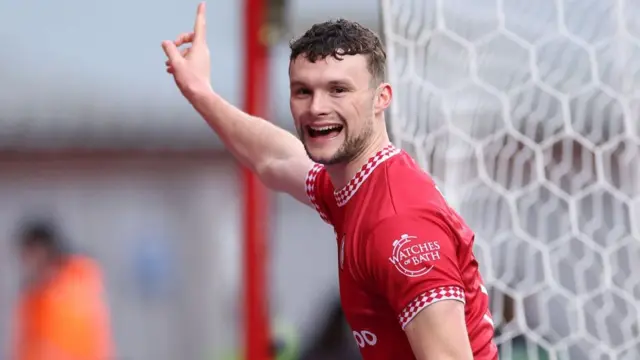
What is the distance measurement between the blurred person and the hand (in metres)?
3.25

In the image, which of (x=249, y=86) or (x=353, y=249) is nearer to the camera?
(x=353, y=249)

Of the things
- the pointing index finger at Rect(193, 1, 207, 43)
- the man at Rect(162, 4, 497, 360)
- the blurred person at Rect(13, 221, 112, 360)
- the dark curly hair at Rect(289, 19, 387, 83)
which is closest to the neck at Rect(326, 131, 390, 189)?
the man at Rect(162, 4, 497, 360)

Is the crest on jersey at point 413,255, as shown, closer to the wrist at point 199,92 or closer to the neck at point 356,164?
the neck at point 356,164

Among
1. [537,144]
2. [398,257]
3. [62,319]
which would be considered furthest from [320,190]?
[62,319]

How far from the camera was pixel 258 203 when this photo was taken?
297cm

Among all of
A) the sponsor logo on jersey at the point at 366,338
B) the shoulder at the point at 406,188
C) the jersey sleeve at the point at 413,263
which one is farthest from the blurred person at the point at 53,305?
the jersey sleeve at the point at 413,263

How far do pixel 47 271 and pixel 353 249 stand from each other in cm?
410

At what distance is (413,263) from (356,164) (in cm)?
34

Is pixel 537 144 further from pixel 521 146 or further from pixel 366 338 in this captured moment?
pixel 366 338

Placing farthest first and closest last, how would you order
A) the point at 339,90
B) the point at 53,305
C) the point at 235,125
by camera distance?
the point at 53,305
the point at 235,125
the point at 339,90

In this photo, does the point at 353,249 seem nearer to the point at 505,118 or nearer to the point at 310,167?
the point at 310,167

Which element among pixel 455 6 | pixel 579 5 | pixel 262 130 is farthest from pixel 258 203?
pixel 579 5

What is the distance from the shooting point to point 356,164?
2221 mm

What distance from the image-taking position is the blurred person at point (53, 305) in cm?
582
